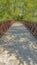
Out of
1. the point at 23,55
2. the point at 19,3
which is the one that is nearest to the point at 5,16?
the point at 19,3

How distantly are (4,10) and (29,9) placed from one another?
30.6 feet

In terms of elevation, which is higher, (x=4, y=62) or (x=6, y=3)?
(x=4, y=62)

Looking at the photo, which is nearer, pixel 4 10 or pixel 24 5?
pixel 4 10

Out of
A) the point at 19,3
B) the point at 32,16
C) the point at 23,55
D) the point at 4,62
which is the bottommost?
the point at 32,16

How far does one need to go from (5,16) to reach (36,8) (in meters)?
12.7

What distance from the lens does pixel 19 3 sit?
5100 centimetres

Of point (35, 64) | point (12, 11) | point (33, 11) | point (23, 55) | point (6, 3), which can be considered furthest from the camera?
point (33, 11)

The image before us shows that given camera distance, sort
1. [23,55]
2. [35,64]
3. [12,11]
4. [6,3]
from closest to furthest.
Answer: [35,64] < [23,55] < [6,3] < [12,11]

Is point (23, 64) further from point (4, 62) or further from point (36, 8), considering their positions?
point (36, 8)

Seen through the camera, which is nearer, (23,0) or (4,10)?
(4,10)

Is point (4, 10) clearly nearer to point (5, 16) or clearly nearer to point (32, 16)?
point (5, 16)

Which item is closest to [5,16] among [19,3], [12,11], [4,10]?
[4,10]

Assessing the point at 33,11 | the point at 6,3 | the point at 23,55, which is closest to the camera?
the point at 23,55

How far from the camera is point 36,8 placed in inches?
2111
